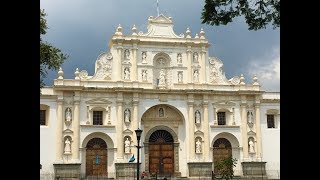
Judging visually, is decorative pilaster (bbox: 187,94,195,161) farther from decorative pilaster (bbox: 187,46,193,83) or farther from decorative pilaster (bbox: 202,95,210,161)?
decorative pilaster (bbox: 187,46,193,83)

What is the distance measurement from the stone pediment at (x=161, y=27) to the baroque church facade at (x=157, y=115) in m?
0.08

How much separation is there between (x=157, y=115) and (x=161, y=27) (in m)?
7.40

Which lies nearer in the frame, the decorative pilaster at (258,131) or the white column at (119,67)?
the white column at (119,67)

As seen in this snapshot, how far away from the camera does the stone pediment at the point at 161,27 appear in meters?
36.7

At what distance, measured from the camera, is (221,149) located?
36.3 m

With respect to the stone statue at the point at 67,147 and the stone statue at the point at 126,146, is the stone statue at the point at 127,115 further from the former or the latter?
the stone statue at the point at 67,147

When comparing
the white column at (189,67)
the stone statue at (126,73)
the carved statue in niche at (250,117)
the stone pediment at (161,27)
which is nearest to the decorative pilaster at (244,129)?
the carved statue in niche at (250,117)

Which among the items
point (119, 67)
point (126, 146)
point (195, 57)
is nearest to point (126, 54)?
point (119, 67)

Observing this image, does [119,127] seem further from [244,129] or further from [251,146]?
[251,146]

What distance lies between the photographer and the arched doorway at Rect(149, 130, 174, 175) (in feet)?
115

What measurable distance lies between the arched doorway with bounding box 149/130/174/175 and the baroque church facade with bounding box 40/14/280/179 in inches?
3.2

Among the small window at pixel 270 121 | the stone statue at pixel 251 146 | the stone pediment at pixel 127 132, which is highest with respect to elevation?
the small window at pixel 270 121
